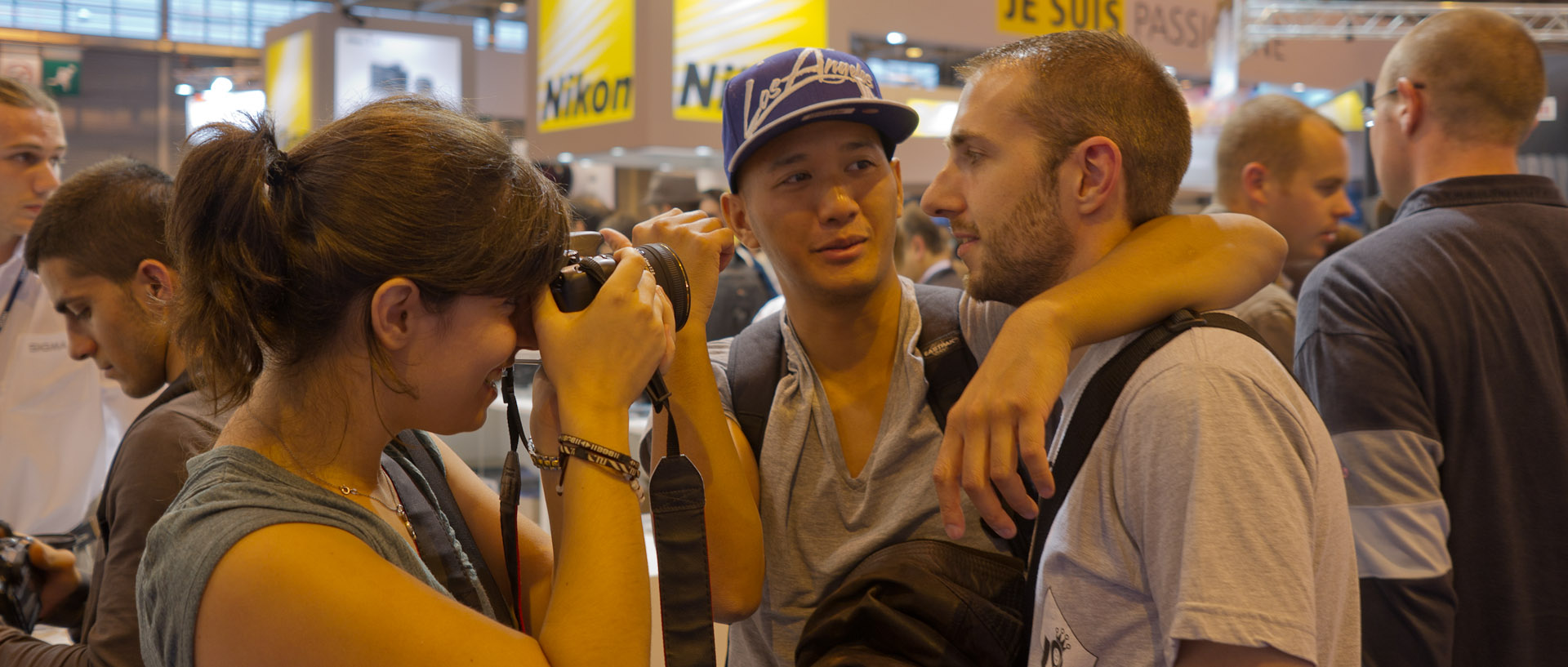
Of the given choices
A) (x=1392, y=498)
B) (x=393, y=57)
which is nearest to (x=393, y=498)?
(x=1392, y=498)

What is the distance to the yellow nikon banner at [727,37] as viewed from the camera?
14.2 ft

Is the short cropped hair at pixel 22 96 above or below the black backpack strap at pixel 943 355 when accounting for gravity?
above

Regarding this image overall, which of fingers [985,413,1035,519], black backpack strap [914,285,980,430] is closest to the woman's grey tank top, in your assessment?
fingers [985,413,1035,519]

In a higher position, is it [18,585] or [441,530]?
[441,530]

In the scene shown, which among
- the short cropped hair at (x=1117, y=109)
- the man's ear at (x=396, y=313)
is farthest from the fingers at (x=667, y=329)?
the short cropped hair at (x=1117, y=109)

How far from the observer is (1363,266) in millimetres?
1884

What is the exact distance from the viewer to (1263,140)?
3.15 metres

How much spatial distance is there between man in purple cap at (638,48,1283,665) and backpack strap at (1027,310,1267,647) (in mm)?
96

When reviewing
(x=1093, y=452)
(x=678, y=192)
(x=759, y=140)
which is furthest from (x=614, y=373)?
(x=678, y=192)

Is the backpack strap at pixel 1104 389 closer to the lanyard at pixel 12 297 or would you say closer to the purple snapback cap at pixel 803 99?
the purple snapback cap at pixel 803 99

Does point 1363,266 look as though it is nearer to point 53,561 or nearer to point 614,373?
point 614,373

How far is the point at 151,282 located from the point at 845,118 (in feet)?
3.91

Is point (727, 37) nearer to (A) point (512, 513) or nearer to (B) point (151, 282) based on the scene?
(B) point (151, 282)

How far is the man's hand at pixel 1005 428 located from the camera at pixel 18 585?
1.49m
